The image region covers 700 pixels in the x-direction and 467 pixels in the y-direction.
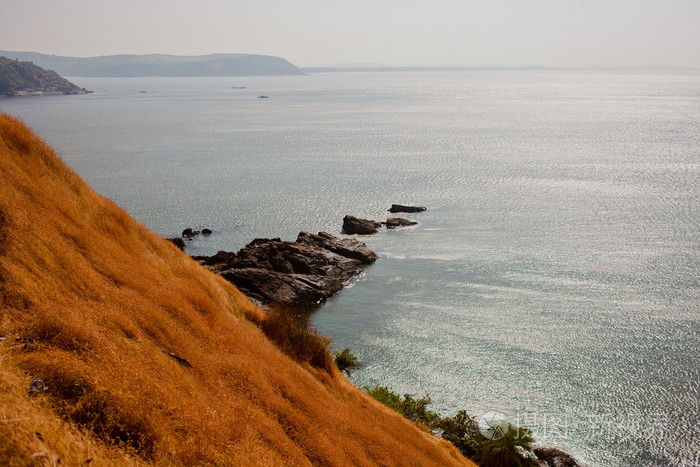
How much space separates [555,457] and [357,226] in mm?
49788

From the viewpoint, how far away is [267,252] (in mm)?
61031

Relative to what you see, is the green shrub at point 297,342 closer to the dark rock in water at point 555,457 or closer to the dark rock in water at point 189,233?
the dark rock in water at point 555,457

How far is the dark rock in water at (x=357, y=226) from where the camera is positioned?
78375 mm

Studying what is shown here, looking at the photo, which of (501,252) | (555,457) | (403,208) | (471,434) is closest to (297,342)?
(471,434)

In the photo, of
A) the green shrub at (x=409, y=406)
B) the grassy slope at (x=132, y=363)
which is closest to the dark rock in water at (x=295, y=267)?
the green shrub at (x=409, y=406)

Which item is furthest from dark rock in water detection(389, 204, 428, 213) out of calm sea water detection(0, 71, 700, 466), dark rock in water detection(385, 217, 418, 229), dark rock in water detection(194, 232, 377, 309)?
dark rock in water detection(194, 232, 377, 309)

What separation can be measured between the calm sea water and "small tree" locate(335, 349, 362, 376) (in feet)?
3.90

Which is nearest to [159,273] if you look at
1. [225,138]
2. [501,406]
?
[501,406]

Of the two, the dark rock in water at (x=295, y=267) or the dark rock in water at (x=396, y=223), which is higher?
the dark rock in water at (x=396, y=223)

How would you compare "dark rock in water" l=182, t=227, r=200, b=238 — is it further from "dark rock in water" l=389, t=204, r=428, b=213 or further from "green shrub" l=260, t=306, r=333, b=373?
"green shrub" l=260, t=306, r=333, b=373

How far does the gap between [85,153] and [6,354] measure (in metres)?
130

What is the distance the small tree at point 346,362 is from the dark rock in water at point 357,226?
3585 centimetres

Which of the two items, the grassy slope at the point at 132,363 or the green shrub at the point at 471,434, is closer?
the grassy slope at the point at 132,363

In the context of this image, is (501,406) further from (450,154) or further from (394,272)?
(450,154)
